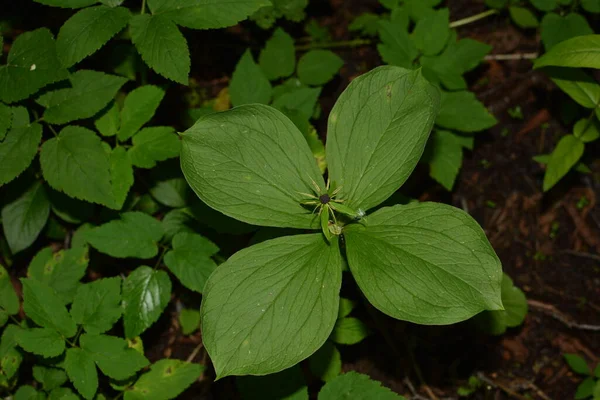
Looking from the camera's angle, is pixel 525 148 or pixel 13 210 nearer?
pixel 13 210

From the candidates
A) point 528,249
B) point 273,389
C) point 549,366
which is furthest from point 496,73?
point 273,389

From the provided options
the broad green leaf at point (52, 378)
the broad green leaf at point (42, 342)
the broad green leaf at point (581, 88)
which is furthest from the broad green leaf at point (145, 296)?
the broad green leaf at point (581, 88)

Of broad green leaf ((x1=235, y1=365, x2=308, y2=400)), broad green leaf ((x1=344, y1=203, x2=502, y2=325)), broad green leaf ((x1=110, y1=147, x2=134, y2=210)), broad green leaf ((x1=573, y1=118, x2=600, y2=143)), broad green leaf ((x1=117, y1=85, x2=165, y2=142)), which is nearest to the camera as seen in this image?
broad green leaf ((x1=344, y1=203, x2=502, y2=325))

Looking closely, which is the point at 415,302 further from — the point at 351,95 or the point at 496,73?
the point at 496,73

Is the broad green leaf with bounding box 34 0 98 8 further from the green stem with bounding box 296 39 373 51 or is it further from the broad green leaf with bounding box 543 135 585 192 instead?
the broad green leaf with bounding box 543 135 585 192

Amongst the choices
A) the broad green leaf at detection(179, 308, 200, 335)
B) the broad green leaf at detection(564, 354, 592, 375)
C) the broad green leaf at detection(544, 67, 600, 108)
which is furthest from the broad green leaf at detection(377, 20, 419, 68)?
the broad green leaf at detection(564, 354, 592, 375)

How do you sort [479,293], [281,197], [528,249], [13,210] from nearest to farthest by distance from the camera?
[479,293], [281,197], [13,210], [528,249]

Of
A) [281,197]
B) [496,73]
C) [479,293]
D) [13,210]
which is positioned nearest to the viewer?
[479,293]
